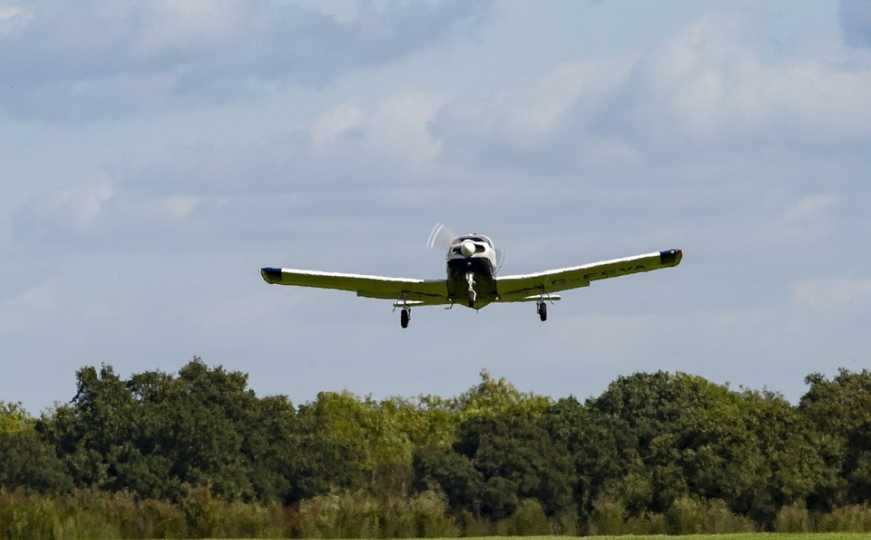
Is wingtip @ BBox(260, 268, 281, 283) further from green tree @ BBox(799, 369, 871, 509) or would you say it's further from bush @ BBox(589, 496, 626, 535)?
green tree @ BBox(799, 369, 871, 509)

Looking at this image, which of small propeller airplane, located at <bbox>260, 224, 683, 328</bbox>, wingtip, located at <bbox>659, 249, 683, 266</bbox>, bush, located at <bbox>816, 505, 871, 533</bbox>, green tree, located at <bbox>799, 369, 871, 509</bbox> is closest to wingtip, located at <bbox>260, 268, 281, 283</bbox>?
small propeller airplane, located at <bbox>260, 224, 683, 328</bbox>

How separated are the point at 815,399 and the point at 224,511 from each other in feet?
126

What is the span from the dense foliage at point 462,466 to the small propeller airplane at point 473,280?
7.91 metres

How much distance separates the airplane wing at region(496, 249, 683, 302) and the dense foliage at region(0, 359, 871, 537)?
8644 mm

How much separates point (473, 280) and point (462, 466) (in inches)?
1394

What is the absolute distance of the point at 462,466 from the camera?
3295 inches

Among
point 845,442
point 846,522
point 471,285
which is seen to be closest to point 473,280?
point 471,285

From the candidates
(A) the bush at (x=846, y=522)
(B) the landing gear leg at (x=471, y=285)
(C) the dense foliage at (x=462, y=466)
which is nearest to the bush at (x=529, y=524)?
(C) the dense foliage at (x=462, y=466)

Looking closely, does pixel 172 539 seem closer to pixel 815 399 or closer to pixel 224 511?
pixel 224 511

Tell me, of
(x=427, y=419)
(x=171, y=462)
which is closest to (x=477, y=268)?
(x=171, y=462)

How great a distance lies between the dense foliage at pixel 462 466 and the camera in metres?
57.7

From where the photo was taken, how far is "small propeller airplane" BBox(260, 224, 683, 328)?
4909 cm

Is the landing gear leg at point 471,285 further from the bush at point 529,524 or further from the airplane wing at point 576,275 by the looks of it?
the bush at point 529,524

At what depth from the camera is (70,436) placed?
292ft
